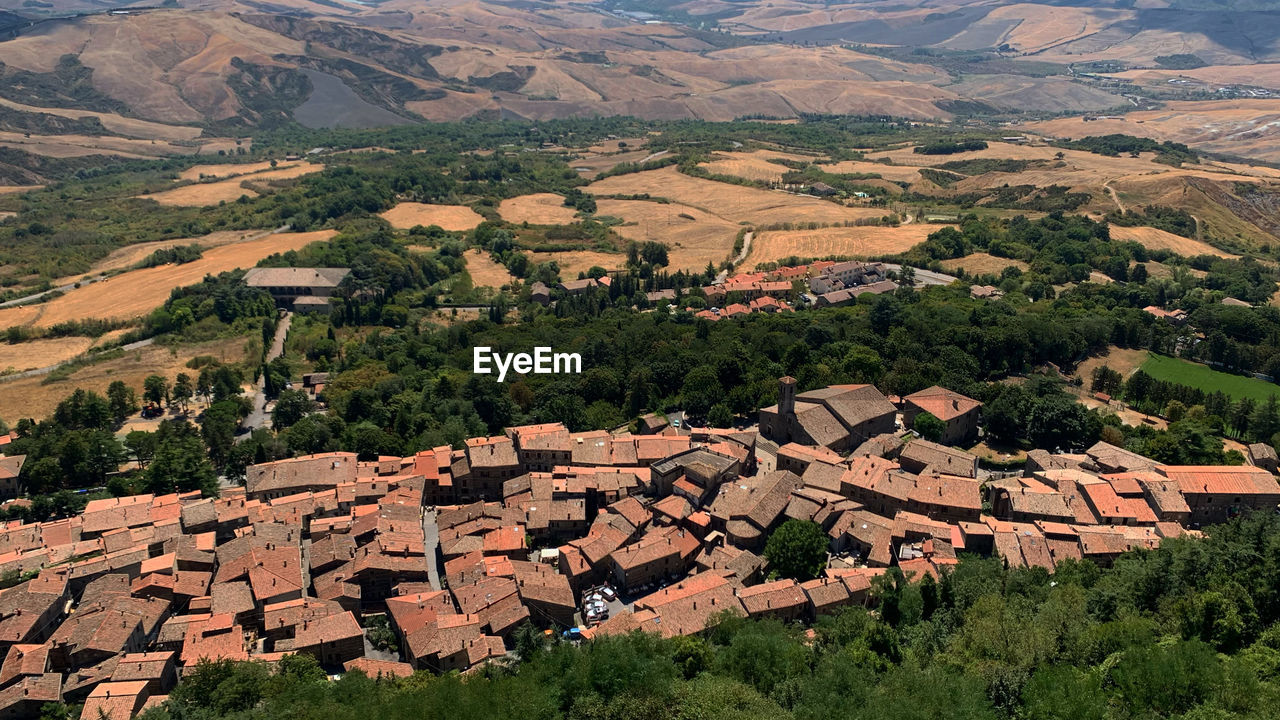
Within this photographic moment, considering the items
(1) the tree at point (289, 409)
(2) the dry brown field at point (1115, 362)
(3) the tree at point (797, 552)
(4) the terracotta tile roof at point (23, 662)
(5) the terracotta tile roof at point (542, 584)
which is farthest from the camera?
(2) the dry brown field at point (1115, 362)

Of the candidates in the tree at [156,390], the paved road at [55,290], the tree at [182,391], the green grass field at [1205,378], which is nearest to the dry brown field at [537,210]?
the paved road at [55,290]

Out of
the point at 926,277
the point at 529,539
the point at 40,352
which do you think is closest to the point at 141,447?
the point at 529,539

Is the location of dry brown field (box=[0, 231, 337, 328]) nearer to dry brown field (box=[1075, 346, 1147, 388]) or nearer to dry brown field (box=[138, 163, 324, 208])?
dry brown field (box=[138, 163, 324, 208])

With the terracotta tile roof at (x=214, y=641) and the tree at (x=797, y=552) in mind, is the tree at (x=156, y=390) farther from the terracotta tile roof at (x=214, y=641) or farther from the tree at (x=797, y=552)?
the tree at (x=797, y=552)

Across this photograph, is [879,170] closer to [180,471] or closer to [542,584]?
[180,471]

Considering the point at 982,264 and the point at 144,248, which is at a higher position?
the point at 982,264

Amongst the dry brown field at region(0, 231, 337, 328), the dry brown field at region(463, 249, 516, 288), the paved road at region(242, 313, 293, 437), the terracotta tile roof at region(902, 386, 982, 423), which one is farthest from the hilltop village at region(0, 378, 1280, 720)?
the dry brown field at region(463, 249, 516, 288)
